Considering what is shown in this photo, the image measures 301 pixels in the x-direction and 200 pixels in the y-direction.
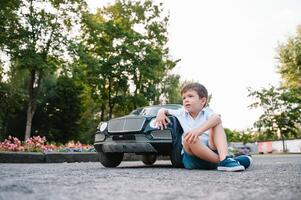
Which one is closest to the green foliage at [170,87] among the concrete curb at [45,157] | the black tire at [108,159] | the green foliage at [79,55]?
the green foliage at [79,55]

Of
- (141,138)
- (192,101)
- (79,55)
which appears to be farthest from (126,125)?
(79,55)

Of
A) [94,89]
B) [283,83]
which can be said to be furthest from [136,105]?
[283,83]

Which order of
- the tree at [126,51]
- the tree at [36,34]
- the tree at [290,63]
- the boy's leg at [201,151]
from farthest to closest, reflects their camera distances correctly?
the tree at [290,63] < the tree at [126,51] < the tree at [36,34] < the boy's leg at [201,151]

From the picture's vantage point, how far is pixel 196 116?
16.9 feet

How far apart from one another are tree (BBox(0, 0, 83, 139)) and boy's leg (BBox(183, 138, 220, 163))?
1758cm

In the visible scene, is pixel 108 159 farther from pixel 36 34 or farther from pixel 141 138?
pixel 36 34

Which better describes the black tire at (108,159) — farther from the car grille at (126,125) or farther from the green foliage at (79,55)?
the green foliage at (79,55)

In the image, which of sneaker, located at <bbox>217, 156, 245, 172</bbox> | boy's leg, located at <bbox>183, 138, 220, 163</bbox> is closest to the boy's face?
boy's leg, located at <bbox>183, 138, 220, 163</bbox>

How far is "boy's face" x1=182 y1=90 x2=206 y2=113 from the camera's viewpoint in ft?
16.4

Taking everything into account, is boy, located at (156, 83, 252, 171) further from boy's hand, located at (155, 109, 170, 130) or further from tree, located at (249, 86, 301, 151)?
tree, located at (249, 86, 301, 151)

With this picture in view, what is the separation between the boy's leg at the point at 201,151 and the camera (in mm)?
4594

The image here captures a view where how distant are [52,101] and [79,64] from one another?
14002 mm

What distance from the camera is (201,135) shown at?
4.95 m

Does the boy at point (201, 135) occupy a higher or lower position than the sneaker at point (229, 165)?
higher
